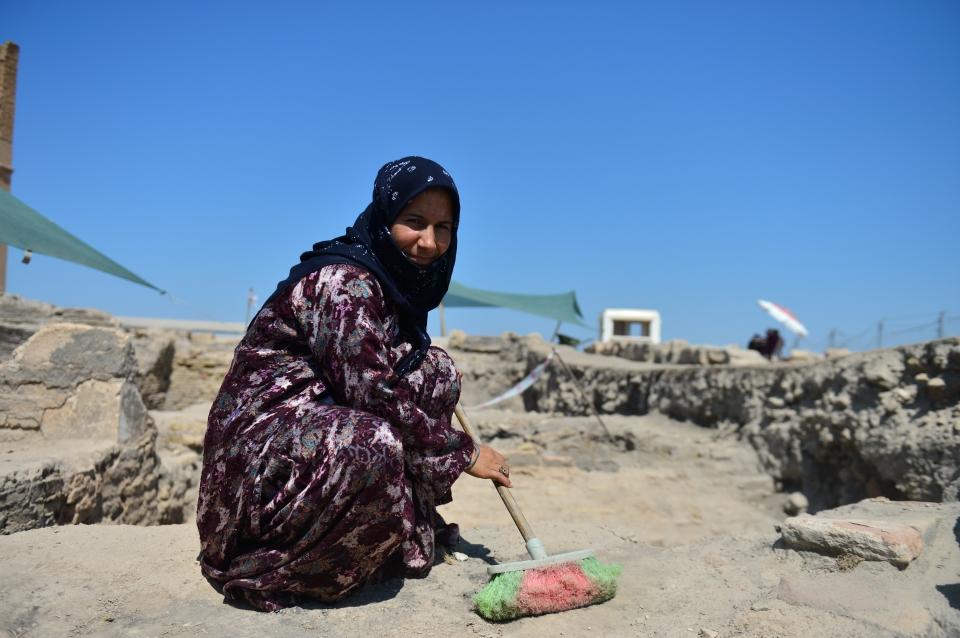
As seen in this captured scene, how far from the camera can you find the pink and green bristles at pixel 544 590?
2111mm

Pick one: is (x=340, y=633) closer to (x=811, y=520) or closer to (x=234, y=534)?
(x=234, y=534)

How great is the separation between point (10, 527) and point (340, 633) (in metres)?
1.51

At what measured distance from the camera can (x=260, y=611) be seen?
2088 mm

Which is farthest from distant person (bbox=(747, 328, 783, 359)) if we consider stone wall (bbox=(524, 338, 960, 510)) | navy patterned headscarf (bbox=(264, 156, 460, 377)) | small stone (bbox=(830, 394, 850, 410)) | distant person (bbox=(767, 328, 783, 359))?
navy patterned headscarf (bbox=(264, 156, 460, 377))

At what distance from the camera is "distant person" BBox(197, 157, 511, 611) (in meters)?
2.03

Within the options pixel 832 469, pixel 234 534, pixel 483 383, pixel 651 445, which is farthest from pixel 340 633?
pixel 483 383

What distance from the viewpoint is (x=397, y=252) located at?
2.34 metres

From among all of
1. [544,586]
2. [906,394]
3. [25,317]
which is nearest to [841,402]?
[906,394]

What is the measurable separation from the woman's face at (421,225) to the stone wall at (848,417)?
2910mm

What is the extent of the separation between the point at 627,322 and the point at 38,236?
17750 millimetres

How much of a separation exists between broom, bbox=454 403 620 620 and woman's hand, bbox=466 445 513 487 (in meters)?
0.28

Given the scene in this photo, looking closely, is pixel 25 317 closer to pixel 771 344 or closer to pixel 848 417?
pixel 848 417

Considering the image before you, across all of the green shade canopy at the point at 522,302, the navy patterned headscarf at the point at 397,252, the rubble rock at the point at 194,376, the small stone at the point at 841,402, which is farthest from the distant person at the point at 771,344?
the navy patterned headscarf at the point at 397,252

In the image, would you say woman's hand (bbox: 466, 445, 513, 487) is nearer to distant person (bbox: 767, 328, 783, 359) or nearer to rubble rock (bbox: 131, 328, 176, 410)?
rubble rock (bbox: 131, 328, 176, 410)
